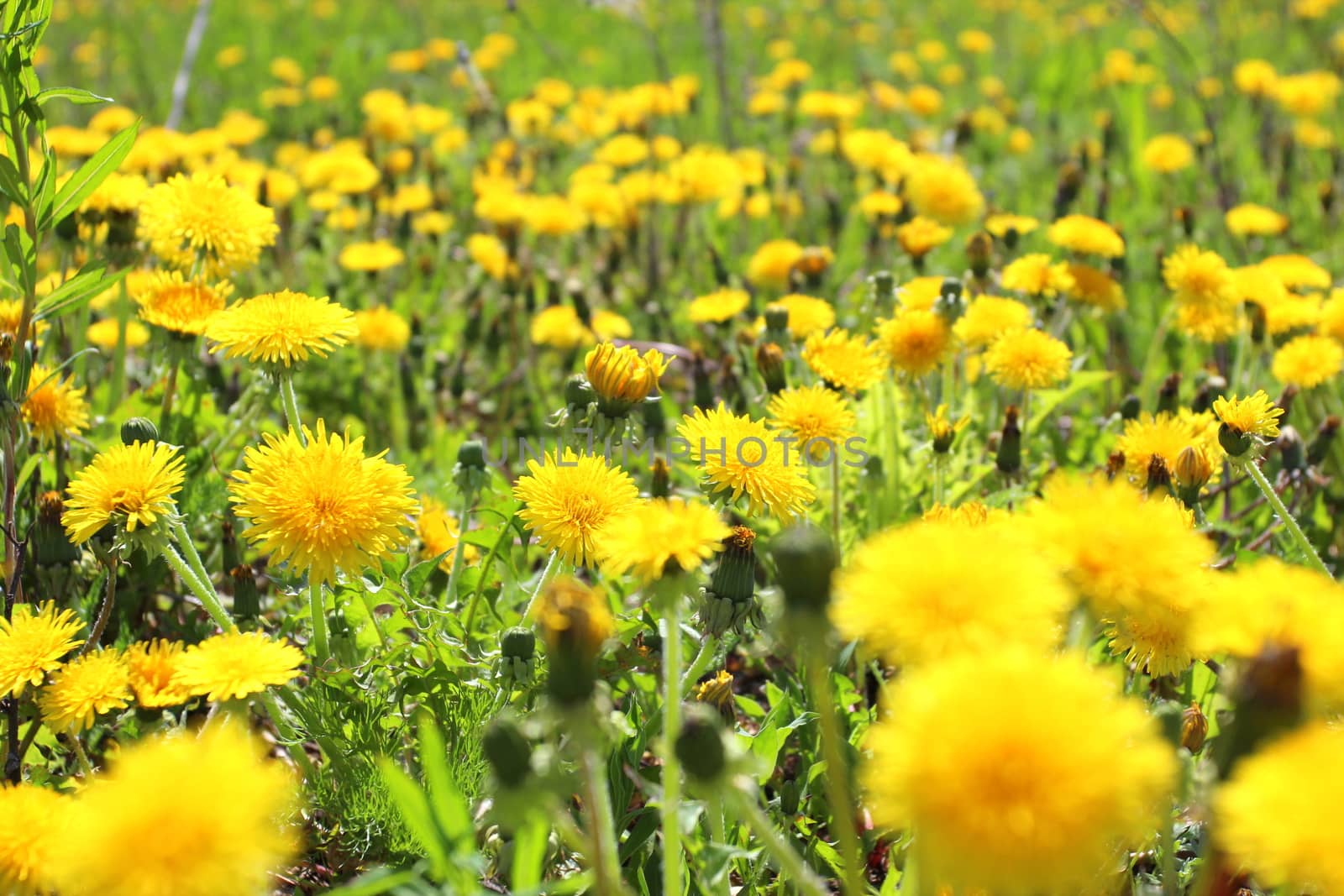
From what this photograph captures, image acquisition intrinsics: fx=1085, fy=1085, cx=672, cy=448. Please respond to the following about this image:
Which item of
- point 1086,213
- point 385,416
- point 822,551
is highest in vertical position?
point 822,551

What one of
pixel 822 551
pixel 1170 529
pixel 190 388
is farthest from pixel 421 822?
pixel 190 388

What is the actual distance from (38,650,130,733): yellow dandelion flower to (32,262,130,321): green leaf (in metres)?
0.57

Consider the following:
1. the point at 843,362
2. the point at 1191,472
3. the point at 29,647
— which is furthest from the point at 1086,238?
Answer: the point at 29,647

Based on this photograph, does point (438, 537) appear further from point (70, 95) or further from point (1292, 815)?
point (1292, 815)

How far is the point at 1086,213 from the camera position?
409 cm

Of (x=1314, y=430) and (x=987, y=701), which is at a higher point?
(x=987, y=701)

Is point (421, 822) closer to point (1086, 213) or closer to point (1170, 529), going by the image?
point (1170, 529)

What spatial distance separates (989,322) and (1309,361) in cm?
64

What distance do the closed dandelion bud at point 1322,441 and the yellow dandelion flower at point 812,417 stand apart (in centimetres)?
119

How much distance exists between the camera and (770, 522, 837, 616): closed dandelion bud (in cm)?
108

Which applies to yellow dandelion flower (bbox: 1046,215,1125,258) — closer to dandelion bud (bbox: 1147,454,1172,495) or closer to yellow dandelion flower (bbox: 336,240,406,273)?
dandelion bud (bbox: 1147,454,1172,495)

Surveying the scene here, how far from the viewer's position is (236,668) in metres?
1.33

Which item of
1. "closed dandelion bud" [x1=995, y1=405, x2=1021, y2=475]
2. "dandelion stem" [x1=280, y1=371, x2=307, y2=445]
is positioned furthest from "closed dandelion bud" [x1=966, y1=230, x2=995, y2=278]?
"dandelion stem" [x1=280, y1=371, x2=307, y2=445]

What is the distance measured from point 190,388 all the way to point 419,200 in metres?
1.60
